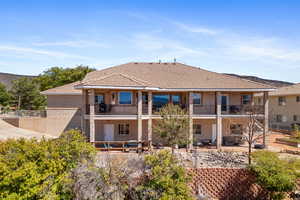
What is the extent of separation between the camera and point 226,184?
12.9 metres

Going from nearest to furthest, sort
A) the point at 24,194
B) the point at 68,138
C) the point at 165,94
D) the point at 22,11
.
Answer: the point at 24,194
the point at 68,138
the point at 22,11
the point at 165,94

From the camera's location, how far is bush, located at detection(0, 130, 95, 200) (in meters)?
9.46

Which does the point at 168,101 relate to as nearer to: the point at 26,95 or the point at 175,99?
the point at 175,99

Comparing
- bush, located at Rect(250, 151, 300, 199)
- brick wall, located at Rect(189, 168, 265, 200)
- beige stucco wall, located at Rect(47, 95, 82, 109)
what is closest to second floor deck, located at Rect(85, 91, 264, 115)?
beige stucco wall, located at Rect(47, 95, 82, 109)

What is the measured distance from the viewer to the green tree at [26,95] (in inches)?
1645

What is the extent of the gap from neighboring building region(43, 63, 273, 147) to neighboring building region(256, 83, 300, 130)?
1469cm

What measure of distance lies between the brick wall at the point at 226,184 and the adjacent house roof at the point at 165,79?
28.5ft

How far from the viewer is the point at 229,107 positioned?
874 inches

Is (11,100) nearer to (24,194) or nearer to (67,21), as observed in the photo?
(67,21)

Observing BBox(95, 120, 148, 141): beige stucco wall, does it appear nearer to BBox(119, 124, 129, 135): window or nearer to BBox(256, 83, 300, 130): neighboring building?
BBox(119, 124, 129, 135): window

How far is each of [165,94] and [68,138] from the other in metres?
12.1

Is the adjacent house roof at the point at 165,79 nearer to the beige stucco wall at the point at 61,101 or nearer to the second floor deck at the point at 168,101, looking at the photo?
the second floor deck at the point at 168,101

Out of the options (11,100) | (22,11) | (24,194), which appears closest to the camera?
(24,194)

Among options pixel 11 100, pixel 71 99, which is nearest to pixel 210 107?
pixel 71 99
